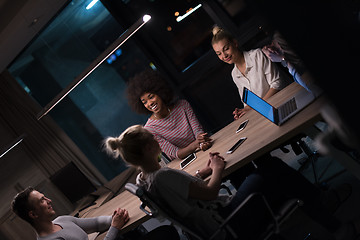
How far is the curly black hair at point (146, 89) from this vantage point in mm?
3963

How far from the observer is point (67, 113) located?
6.22 metres

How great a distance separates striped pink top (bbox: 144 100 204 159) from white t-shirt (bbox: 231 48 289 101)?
2.01 ft

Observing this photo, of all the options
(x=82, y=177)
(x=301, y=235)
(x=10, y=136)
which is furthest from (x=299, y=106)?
(x=10, y=136)

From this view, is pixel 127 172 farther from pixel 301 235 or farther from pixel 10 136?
pixel 301 235

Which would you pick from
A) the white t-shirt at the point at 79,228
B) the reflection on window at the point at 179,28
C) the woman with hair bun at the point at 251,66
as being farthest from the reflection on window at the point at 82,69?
the white t-shirt at the point at 79,228

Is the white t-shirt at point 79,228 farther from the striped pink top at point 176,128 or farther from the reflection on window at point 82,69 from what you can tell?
the reflection on window at point 82,69

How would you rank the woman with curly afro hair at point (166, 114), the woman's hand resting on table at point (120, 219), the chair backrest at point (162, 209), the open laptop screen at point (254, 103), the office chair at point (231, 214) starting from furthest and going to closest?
the woman with curly afro hair at point (166, 114) → the woman's hand resting on table at point (120, 219) → the open laptop screen at point (254, 103) → the chair backrest at point (162, 209) → the office chair at point (231, 214)

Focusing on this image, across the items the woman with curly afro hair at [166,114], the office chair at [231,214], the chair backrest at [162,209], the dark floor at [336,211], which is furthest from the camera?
the woman with curly afro hair at [166,114]

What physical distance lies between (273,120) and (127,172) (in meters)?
3.34

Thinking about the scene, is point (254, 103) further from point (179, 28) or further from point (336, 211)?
point (179, 28)

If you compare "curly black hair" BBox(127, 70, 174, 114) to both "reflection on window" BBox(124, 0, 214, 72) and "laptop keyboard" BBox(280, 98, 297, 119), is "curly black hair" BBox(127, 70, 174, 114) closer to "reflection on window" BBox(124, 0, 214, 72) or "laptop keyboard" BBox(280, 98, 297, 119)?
"laptop keyboard" BBox(280, 98, 297, 119)

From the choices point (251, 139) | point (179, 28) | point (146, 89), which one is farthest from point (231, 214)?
point (179, 28)

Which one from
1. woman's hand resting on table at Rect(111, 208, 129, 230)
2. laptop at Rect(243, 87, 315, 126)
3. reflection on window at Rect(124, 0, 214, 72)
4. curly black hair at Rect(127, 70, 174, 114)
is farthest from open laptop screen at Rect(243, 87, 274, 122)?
reflection on window at Rect(124, 0, 214, 72)

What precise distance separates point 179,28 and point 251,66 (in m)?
2.25
